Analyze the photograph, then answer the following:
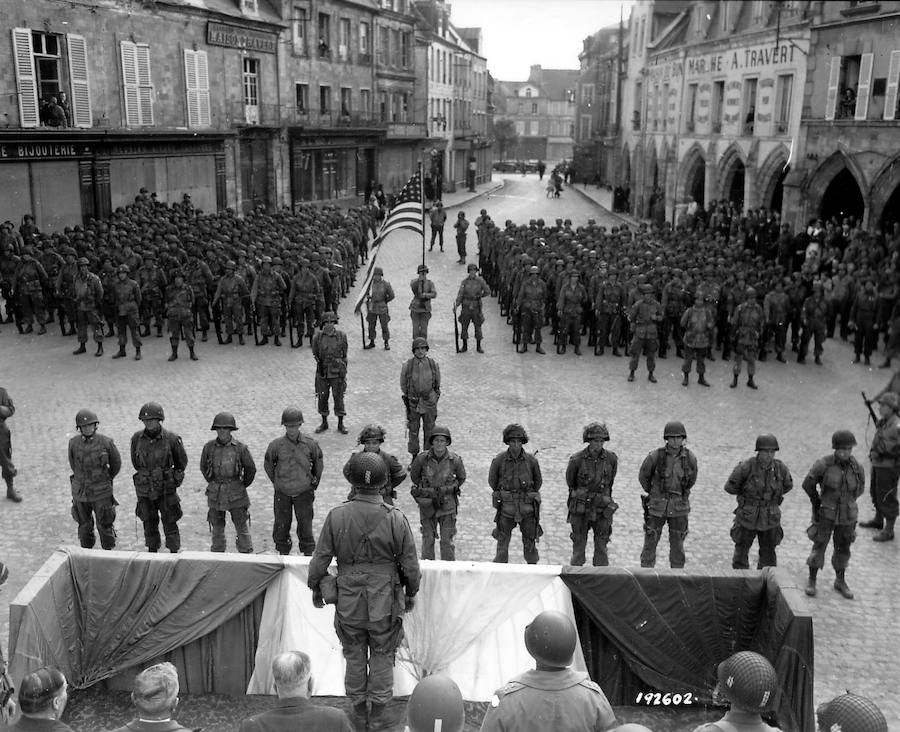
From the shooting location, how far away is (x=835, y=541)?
8.57 meters

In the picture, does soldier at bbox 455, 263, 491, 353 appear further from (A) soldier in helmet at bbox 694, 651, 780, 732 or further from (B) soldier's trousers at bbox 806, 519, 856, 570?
(A) soldier in helmet at bbox 694, 651, 780, 732

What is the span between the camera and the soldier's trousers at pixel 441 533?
28.9 ft

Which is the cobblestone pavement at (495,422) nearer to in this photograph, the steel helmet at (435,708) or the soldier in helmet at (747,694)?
the soldier in helmet at (747,694)

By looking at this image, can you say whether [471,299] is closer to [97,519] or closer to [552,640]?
[97,519]

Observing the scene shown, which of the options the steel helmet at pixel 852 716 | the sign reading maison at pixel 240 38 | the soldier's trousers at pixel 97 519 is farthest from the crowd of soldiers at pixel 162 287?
the steel helmet at pixel 852 716

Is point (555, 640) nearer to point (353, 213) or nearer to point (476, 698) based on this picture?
point (476, 698)

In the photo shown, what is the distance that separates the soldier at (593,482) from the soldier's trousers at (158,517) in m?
4.05

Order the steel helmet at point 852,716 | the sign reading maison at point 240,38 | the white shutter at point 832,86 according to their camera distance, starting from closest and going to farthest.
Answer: the steel helmet at point 852,716, the white shutter at point 832,86, the sign reading maison at point 240,38

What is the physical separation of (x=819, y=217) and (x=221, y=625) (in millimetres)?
23437

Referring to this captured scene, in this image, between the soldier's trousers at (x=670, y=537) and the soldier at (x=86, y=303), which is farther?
the soldier at (x=86, y=303)

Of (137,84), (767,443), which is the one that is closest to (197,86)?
(137,84)

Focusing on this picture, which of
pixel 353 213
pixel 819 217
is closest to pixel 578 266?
pixel 819 217

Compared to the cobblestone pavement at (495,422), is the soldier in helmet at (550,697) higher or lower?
higher

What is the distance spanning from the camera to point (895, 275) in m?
17.1
